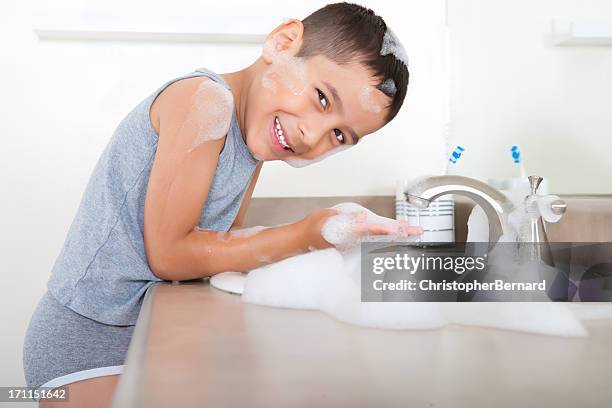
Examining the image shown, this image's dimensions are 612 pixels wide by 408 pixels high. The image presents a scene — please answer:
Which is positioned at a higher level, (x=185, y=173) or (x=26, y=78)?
(x=26, y=78)

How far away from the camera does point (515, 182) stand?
1.33 m

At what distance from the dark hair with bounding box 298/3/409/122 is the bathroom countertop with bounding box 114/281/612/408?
534 mm

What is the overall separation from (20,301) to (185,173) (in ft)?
2.89

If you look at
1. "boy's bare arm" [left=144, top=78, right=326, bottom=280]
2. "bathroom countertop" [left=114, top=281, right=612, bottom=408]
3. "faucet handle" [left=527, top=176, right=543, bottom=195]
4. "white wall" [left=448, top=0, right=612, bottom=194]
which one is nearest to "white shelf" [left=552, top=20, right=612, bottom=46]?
"white wall" [left=448, top=0, right=612, bottom=194]

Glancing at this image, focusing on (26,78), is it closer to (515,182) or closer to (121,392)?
(515,182)

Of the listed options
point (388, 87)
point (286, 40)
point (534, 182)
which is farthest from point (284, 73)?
point (534, 182)

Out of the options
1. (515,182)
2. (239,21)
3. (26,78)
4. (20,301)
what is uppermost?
(239,21)

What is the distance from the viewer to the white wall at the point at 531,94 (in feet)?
4.00

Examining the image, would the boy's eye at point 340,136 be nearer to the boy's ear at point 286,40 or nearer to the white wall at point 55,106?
the boy's ear at point 286,40

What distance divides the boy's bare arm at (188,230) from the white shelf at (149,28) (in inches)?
26.9

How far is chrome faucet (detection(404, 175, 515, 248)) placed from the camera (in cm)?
96

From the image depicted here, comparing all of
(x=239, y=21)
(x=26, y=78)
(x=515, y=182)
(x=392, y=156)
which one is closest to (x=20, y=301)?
(x=26, y=78)

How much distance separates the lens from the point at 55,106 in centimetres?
151

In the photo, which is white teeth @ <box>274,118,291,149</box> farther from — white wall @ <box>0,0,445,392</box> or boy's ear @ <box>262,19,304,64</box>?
white wall @ <box>0,0,445,392</box>
